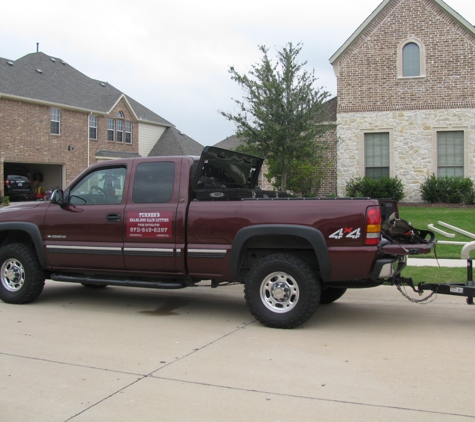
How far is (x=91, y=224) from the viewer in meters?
7.15

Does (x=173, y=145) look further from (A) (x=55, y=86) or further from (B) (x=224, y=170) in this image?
(B) (x=224, y=170)

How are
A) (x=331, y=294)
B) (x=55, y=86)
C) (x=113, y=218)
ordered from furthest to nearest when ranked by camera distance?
1. (x=55, y=86)
2. (x=331, y=294)
3. (x=113, y=218)

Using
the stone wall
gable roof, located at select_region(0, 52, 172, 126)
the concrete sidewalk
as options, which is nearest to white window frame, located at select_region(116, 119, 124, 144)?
gable roof, located at select_region(0, 52, 172, 126)

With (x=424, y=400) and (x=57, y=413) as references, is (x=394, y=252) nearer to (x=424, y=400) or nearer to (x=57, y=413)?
(x=424, y=400)

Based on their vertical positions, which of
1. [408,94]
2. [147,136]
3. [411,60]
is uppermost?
[411,60]

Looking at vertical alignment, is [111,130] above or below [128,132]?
below

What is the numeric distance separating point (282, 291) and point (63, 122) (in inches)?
1123

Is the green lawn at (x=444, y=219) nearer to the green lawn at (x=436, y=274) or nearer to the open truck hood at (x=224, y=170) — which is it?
the green lawn at (x=436, y=274)

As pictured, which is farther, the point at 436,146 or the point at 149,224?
the point at 436,146

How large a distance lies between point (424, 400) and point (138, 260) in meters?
3.90

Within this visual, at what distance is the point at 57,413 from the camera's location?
3.86 m

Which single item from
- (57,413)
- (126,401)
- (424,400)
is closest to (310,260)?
(424,400)

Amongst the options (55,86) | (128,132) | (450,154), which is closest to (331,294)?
(450,154)

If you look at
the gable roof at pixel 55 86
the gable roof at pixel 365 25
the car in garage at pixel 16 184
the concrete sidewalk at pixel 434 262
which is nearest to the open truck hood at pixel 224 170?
the concrete sidewalk at pixel 434 262
